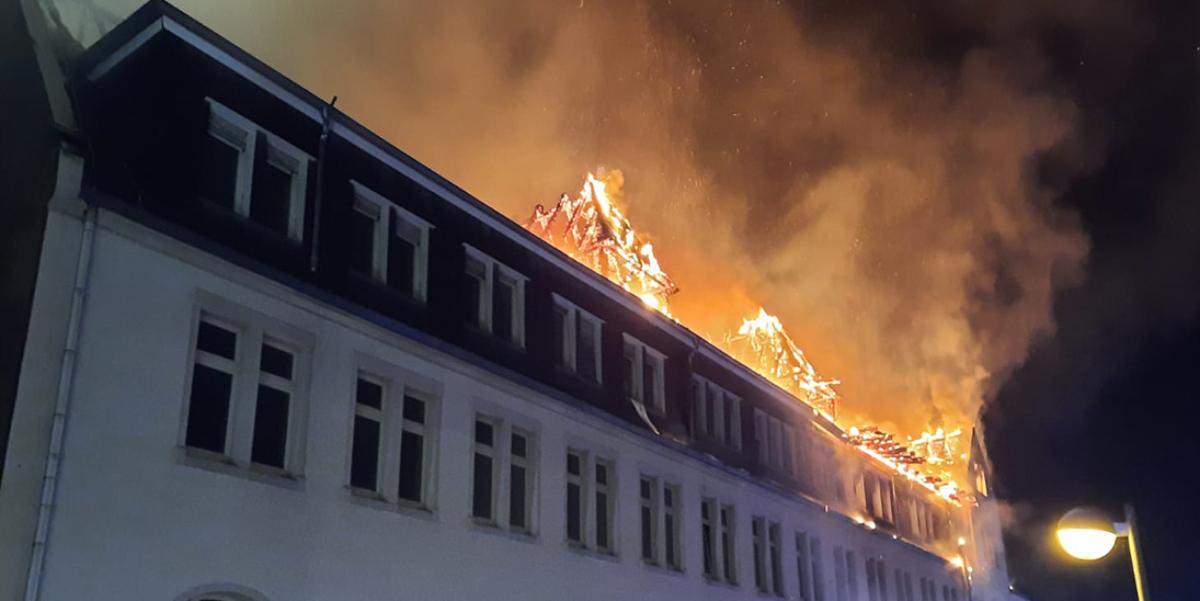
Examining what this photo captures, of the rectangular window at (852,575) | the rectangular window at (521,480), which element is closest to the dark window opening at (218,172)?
the rectangular window at (521,480)

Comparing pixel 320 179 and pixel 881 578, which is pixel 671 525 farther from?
pixel 881 578

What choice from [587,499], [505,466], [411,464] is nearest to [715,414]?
[587,499]

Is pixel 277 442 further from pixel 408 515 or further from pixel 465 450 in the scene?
pixel 465 450

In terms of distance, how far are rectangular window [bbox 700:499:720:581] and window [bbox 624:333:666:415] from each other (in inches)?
117

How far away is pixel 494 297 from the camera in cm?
2164

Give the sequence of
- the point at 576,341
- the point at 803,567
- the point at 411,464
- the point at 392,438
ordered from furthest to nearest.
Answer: the point at 803,567 < the point at 576,341 < the point at 411,464 < the point at 392,438

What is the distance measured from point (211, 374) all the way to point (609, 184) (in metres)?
17.5

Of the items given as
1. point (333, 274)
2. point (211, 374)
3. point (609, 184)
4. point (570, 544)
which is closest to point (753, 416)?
point (609, 184)

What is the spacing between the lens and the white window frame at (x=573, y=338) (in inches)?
928

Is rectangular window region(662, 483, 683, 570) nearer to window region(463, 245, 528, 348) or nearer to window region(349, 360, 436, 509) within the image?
window region(463, 245, 528, 348)

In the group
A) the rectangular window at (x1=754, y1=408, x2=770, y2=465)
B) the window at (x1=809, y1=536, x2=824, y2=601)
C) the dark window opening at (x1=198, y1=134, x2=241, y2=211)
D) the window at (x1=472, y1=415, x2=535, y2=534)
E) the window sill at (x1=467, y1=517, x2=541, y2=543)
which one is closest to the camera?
the dark window opening at (x1=198, y1=134, x2=241, y2=211)

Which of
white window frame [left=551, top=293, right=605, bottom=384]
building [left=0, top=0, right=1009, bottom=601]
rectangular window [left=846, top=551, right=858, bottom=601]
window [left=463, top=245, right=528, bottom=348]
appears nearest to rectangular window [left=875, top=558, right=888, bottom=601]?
rectangular window [left=846, top=551, right=858, bottom=601]

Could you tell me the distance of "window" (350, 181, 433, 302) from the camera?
18.5 meters

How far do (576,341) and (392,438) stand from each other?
7.13 m
